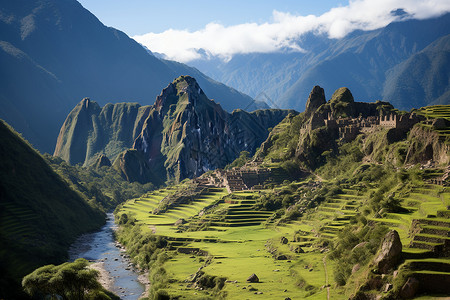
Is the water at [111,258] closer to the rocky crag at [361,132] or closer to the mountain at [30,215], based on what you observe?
the mountain at [30,215]

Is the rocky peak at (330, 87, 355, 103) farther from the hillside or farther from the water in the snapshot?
the water

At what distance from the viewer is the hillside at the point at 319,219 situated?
2176 inches

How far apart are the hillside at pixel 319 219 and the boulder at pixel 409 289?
88mm

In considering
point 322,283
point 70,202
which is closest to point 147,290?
point 322,283

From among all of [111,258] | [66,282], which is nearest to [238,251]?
[66,282]

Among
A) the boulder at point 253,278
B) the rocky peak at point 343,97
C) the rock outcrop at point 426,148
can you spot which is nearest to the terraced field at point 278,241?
the boulder at point 253,278

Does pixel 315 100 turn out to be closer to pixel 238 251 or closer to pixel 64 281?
pixel 238 251

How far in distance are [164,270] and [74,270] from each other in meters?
23.9

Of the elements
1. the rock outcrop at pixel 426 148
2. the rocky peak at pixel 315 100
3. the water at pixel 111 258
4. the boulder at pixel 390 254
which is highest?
the rocky peak at pixel 315 100

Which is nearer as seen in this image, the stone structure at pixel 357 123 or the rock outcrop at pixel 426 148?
the rock outcrop at pixel 426 148

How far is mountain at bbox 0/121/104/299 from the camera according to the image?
295ft

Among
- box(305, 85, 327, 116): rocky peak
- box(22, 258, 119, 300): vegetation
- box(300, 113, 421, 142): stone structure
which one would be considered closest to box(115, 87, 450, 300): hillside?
box(300, 113, 421, 142): stone structure

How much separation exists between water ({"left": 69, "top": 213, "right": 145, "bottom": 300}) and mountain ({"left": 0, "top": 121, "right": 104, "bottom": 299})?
9.86 ft

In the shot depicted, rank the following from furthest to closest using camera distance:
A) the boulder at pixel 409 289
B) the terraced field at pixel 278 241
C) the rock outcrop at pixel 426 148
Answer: the rock outcrop at pixel 426 148, the terraced field at pixel 278 241, the boulder at pixel 409 289
